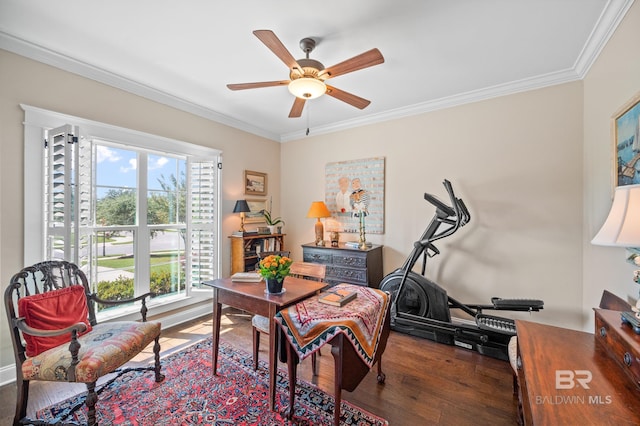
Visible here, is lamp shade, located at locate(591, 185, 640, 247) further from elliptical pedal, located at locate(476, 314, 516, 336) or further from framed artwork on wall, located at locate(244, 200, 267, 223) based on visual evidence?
framed artwork on wall, located at locate(244, 200, 267, 223)

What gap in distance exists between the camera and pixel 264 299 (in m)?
1.81

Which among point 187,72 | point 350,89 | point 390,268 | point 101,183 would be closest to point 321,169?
point 350,89

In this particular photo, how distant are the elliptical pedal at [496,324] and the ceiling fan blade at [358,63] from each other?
2681 millimetres

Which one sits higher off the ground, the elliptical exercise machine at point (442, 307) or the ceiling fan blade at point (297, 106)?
the ceiling fan blade at point (297, 106)

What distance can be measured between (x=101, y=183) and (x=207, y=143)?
4.39 ft

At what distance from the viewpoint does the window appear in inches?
85.7

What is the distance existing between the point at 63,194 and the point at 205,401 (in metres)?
2.03

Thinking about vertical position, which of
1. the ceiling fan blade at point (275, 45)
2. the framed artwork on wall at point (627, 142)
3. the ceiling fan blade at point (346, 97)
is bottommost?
the framed artwork on wall at point (627, 142)

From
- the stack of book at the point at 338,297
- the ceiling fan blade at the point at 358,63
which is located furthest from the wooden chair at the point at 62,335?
the ceiling fan blade at the point at 358,63

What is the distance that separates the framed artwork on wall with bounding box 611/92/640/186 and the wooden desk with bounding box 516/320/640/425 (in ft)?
3.75

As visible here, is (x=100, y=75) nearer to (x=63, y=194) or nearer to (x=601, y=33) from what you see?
(x=63, y=194)

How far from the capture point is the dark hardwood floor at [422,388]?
1.80 meters

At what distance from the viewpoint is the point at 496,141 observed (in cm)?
296

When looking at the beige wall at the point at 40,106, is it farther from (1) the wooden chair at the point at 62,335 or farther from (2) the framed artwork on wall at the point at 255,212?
(2) the framed artwork on wall at the point at 255,212
